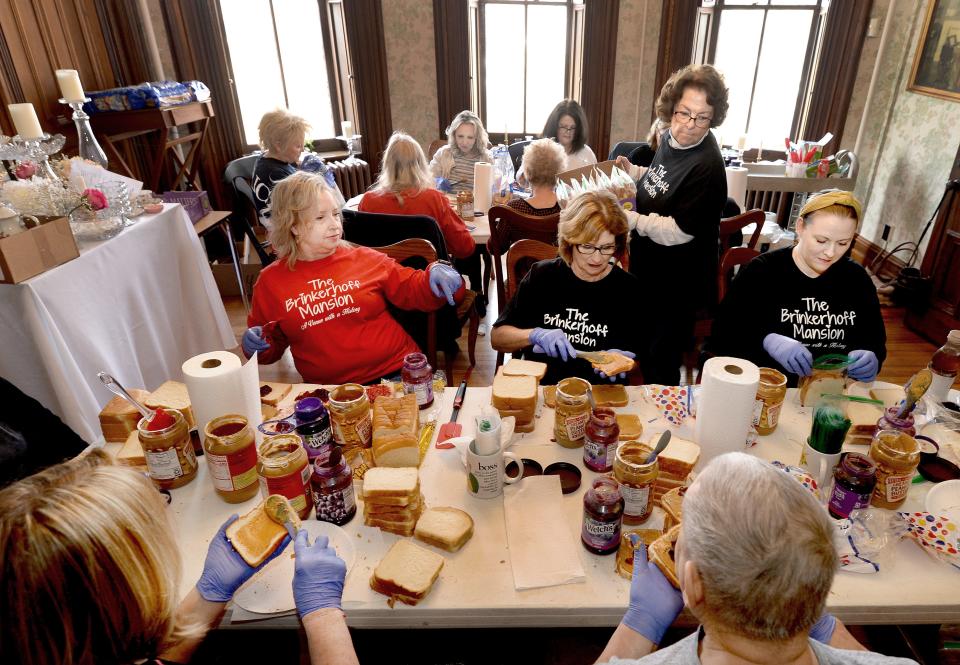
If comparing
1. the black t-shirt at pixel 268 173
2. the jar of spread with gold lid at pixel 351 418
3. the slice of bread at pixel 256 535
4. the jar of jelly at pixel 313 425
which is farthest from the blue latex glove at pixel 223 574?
the black t-shirt at pixel 268 173

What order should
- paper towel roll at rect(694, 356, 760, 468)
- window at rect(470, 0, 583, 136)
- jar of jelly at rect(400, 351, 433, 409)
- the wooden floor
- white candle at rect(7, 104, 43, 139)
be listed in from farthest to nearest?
window at rect(470, 0, 583, 136), the wooden floor, white candle at rect(7, 104, 43, 139), jar of jelly at rect(400, 351, 433, 409), paper towel roll at rect(694, 356, 760, 468)

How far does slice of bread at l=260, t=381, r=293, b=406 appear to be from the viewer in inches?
65.7

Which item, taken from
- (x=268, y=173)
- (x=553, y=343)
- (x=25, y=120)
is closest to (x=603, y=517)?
(x=553, y=343)

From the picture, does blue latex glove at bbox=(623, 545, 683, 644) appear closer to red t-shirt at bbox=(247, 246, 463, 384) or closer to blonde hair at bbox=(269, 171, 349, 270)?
red t-shirt at bbox=(247, 246, 463, 384)

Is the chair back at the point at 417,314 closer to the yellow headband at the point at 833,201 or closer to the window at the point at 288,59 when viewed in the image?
the yellow headband at the point at 833,201

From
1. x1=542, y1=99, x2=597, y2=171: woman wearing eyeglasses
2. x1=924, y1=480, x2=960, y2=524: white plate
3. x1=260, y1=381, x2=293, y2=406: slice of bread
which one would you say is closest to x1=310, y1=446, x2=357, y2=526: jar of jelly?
x1=260, y1=381, x2=293, y2=406: slice of bread

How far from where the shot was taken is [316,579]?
3.39ft

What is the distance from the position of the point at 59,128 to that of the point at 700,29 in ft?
17.4

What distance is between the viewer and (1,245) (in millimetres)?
1918

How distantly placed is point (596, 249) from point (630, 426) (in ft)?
2.16

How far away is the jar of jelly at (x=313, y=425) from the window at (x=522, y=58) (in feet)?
17.2

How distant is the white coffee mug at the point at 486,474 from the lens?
4.22 ft

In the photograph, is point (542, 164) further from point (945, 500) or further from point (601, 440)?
point (945, 500)

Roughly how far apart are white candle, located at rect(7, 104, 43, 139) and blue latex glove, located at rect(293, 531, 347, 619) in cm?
245
